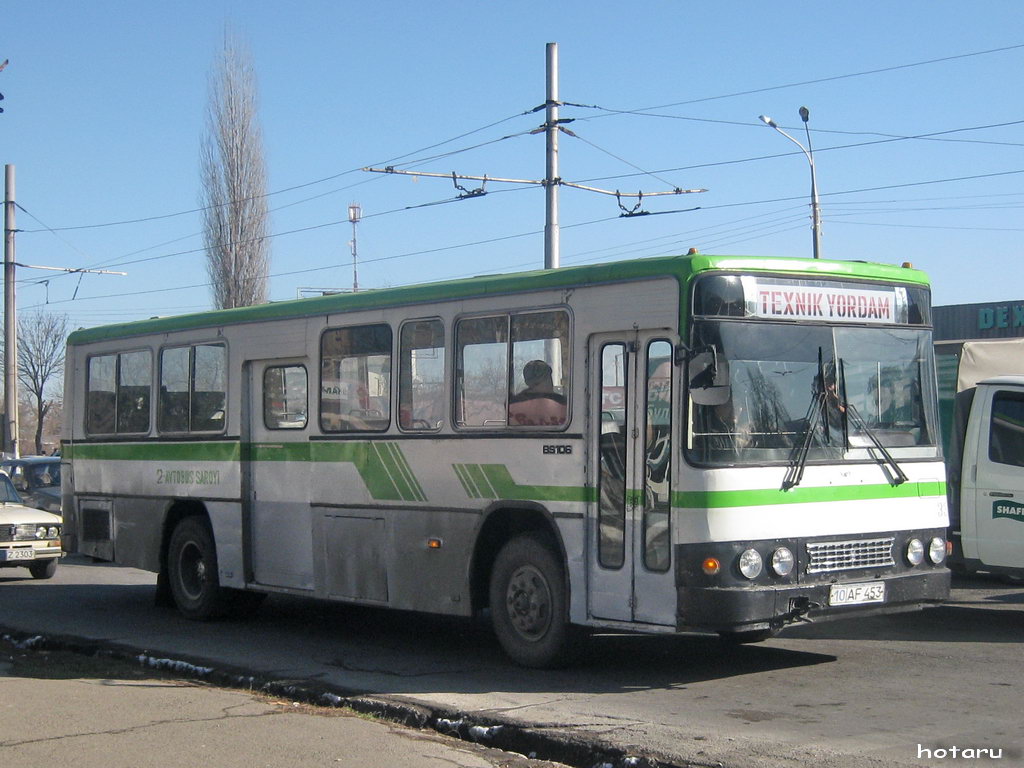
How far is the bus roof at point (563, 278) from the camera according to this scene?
357 inches

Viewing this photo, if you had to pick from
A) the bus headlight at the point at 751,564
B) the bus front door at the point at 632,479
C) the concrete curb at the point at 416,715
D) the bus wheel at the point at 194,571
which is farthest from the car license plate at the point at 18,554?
the bus headlight at the point at 751,564

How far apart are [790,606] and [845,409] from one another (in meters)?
1.51

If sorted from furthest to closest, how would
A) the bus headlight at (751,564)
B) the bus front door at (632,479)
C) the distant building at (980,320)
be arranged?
the distant building at (980,320) → the bus front door at (632,479) → the bus headlight at (751,564)

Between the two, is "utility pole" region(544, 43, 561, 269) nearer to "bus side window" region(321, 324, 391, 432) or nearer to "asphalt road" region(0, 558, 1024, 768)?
"asphalt road" region(0, 558, 1024, 768)

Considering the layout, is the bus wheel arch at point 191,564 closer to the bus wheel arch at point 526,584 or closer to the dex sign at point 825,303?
the bus wheel arch at point 526,584

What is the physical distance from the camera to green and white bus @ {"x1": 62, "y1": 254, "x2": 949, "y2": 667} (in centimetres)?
888

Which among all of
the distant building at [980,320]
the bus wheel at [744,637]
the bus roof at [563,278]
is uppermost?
the distant building at [980,320]

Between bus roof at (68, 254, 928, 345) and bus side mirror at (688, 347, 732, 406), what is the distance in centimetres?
60

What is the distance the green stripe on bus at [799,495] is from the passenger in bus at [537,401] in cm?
137

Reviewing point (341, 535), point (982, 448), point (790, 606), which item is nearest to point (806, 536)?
point (790, 606)

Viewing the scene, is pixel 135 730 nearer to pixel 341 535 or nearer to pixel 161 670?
pixel 161 670

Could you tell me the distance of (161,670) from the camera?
10.8 meters

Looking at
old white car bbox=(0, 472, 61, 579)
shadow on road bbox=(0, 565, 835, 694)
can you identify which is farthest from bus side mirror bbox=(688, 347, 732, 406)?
old white car bbox=(0, 472, 61, 579)

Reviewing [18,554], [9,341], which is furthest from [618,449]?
[9,341]
